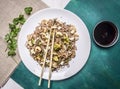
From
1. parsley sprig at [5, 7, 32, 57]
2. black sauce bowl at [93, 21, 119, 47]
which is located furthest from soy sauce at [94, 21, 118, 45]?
parsley sprig at [5, 7, 32, 57]

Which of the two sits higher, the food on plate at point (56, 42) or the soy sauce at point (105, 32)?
the soy sauce at point (105, 32)

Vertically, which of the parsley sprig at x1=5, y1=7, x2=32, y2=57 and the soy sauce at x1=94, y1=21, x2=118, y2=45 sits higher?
the soy sauce at x1=94, y1=21, x2=118, y2=45

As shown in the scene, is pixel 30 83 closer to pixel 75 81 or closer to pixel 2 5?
pixel 75 81

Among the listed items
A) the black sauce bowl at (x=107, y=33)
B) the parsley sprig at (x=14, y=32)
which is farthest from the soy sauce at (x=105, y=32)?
the parsley sprig at (x=14, y=32)

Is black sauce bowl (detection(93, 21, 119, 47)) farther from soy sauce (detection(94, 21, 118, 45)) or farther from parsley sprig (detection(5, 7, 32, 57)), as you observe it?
parsley sprig (detection(5, 7, 32, 57))

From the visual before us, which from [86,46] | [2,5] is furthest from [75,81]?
[2,5]

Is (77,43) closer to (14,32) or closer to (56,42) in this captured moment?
(56,42)

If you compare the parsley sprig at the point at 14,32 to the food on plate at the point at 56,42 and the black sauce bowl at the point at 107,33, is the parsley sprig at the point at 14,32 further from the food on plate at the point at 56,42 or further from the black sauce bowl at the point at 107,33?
the black sauce bowl at the point at 107,33
